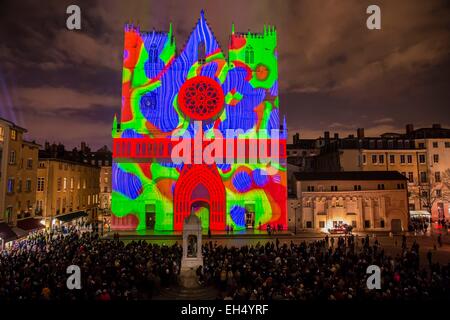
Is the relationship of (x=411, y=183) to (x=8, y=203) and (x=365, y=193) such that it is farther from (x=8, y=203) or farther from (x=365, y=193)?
(x=8, y=203)

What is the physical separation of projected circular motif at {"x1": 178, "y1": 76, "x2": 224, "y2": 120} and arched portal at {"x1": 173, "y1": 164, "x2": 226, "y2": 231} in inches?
267

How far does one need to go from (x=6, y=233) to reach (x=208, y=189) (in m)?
21.2

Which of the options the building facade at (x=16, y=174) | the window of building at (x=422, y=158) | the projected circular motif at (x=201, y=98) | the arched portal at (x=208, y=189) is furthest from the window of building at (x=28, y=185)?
the window of building at (x=422, y=158)

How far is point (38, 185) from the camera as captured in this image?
42.7m

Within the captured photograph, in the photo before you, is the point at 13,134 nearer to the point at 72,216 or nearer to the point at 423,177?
the point at 72,216

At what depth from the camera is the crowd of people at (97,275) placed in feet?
45.1

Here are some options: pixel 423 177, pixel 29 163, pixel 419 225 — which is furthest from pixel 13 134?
pixel 423 177

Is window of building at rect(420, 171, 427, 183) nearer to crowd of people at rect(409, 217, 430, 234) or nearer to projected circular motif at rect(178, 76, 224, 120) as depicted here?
crowd of people at rect(409, 217, 430, 234)

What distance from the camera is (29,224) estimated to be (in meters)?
35.8

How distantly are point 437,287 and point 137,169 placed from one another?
33303 mm

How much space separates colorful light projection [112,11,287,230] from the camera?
40.8 meters

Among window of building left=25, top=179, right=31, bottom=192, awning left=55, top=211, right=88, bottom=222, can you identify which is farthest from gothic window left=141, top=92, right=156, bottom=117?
awning left=55, top=211, right=88, bottom=222

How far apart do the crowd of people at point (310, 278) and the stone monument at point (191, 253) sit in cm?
54
